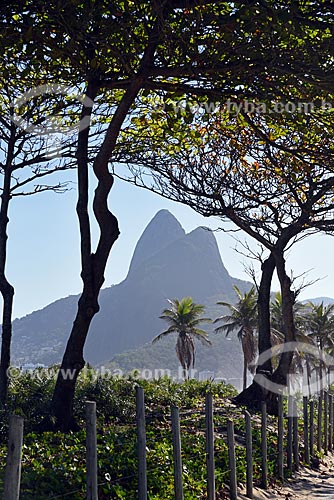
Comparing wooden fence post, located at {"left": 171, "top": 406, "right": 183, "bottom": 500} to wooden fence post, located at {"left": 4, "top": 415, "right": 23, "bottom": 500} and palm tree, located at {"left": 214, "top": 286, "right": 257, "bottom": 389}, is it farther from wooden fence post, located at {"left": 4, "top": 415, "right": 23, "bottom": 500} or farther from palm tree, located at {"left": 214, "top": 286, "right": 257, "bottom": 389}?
palm tree, located at {"left": 214, "top": 286, "right": 257, "bottom": 389}

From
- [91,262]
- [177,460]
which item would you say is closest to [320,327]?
[91,262]

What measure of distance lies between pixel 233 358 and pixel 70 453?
504 ft

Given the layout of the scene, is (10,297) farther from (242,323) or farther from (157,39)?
(242,323)

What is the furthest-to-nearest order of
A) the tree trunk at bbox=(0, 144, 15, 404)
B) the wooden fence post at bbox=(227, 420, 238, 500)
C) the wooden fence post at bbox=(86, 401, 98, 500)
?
1. the tree trunk at bbox=(0, 144, 15, 404)
2. the wooden fence post at bbox=(227, 420, 238, 500)
3. the wooden fence post at bbox=(86, 401, 98, 500)

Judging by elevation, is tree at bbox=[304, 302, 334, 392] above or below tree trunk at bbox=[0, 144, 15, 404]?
above

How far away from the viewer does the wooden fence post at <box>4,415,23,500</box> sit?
14.4 ft

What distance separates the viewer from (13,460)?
4414 mm

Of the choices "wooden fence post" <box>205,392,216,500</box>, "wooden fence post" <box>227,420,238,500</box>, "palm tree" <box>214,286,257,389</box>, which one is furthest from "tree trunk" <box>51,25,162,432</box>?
"palm tree" <box>214,286,257,389</box>

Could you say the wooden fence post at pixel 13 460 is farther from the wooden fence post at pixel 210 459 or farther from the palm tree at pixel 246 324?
the palm tree at pixel 246 324

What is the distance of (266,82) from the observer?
10312mm

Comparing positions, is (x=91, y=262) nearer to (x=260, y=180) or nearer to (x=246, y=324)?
(x=260, y=180)

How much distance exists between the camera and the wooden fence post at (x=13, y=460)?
14.4 ft

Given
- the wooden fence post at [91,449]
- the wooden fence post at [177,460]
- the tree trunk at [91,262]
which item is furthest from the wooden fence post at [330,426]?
the wooden fence post at [91,449]

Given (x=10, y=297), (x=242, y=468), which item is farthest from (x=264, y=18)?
(x=10, y=297)
